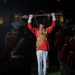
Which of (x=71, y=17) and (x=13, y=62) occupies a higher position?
(x=71, y=17)

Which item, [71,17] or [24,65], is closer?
[24,65]

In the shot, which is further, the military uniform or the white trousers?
the white trousers

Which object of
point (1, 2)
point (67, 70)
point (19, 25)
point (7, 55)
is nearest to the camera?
point (7, 55)

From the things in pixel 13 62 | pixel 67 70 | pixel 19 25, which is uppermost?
pixel 19 25

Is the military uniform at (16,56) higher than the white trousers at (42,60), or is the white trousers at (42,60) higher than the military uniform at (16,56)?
the military uniform at (16,56)

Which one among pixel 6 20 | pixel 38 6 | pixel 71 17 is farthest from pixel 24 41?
pixel 38 6

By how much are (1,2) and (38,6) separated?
338 cm

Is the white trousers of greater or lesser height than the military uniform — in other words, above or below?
below

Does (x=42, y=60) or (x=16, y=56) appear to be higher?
(x=16, y=56)

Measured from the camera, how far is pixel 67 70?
427 inches

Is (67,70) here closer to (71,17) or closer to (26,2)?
(71,17)

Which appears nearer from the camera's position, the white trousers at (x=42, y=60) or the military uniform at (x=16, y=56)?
the military uniform at (x=16, y=56)

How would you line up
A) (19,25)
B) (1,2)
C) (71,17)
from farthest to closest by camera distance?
(1,2), (71,17), (19,25)

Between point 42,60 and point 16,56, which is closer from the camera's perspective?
point 16,56
